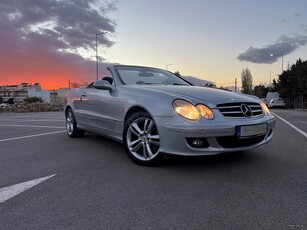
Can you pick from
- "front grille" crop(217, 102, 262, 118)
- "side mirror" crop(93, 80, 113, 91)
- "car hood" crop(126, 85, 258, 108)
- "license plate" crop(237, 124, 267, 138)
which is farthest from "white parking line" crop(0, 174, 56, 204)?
"license plate" crop(237, 124, 267, 138)

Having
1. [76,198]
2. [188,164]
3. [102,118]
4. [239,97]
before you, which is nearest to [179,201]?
[76,198]

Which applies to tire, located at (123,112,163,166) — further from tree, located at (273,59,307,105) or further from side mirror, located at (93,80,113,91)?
tree, located at (273,59,307,105)

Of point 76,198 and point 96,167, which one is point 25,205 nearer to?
point 76,198

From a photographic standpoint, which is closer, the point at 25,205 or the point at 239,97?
the point at 25,205

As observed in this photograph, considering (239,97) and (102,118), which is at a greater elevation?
(239,97)

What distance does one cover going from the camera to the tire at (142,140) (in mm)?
4379

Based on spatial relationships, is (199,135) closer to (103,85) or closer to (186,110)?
(186,110)

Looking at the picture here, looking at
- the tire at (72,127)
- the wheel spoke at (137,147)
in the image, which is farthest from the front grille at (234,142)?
the tire at (72,127)

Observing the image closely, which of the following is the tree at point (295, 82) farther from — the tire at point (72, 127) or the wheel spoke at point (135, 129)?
the wheel spoke at point (135, 129)

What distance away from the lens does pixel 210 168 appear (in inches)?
172

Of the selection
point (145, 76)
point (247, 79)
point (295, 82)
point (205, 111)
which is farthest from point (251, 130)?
point (247, 79)

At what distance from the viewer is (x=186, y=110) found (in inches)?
161

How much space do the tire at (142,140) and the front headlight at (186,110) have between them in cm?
43

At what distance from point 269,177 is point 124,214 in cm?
199
